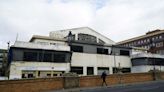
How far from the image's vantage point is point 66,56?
128 ft

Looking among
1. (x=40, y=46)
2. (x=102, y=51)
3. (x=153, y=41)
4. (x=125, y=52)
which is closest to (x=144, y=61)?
(x=125, y=52)

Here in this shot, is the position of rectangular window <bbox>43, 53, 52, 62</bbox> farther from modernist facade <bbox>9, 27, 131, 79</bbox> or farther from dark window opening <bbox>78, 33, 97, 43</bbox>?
dark window opening <bbox>78, 33, 97, 43</bbox>

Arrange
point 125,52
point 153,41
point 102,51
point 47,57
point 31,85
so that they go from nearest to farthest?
point 31,85 → point 47,57 → point 102,51 → point 125,52 → point 153,41

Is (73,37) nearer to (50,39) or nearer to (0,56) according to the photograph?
(50,39)

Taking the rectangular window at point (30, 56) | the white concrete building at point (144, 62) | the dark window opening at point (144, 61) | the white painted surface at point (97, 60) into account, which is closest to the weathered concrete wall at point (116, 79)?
the rectangular window at point (30, 56)

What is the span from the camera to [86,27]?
52.0m

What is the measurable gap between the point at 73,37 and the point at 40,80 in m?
25.7

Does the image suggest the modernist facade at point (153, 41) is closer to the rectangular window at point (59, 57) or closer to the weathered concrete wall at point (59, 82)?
the rectangular window at point (59, 57)

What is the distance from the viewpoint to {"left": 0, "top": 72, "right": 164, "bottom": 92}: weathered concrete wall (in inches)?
904

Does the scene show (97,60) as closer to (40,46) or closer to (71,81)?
(40,46)

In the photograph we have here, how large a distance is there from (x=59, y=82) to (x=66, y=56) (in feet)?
43.2

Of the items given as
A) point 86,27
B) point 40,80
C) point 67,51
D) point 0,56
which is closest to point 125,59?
point 86,27

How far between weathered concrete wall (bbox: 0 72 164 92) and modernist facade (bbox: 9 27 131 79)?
33.2 ft

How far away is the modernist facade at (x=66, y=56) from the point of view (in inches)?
1361
